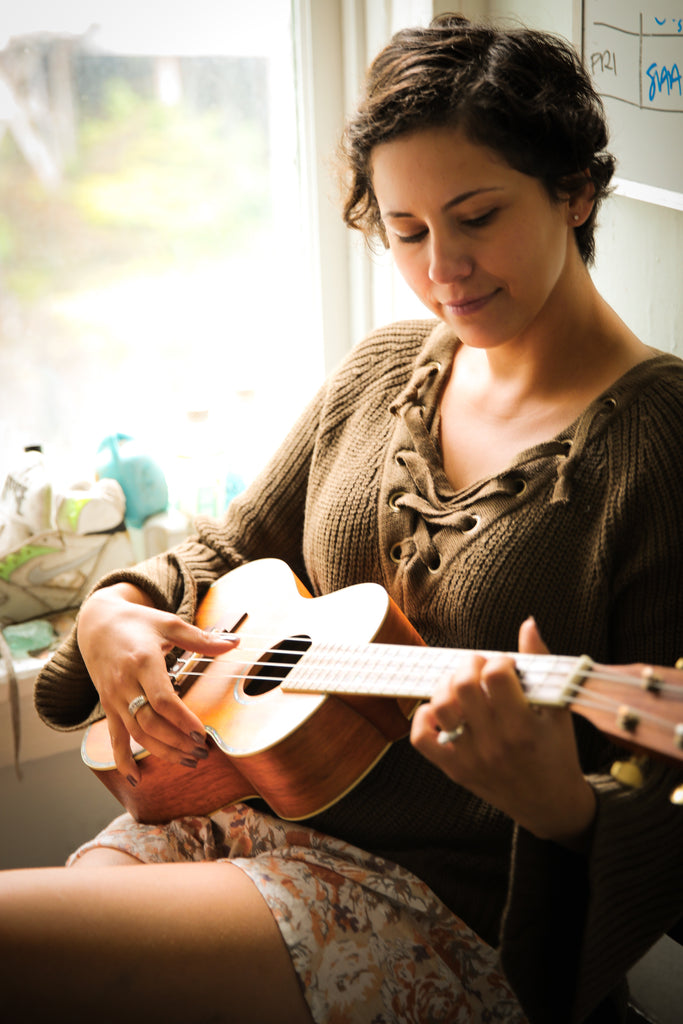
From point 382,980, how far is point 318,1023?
0.08 metres

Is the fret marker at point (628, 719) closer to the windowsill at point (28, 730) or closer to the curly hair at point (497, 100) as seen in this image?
the curly hair at point (497, 100)

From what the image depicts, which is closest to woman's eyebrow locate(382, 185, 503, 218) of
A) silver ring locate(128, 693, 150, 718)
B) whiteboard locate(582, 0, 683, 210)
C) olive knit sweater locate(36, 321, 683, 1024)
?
olive knit sweater locate(36, 321, 683, 1024)

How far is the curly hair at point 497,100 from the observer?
92cm

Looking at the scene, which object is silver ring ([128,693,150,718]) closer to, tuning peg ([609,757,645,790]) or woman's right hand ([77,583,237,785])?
woman's right hand ([77,583,237,785])

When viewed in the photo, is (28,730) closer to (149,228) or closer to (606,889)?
(149,228)

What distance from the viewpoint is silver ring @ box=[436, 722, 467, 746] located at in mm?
722

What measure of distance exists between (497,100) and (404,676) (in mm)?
597

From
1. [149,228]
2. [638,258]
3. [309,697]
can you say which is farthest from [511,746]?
[149,228]

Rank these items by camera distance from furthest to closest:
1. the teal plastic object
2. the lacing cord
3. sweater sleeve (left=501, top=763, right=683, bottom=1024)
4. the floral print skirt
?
the teal plastic object
the lacing cord
the floral print skirt
sweater sleeve (left=501, top=763, right=683, bottom=1024)

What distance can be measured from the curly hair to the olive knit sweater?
246 millimetres

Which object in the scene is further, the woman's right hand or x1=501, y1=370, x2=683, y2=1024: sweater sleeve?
the woman's right hand

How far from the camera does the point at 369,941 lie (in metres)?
0.92

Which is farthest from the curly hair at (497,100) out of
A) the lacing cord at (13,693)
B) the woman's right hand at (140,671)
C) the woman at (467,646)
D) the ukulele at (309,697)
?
the lacing cord at (13,693)

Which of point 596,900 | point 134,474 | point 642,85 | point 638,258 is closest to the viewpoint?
point 596,900
